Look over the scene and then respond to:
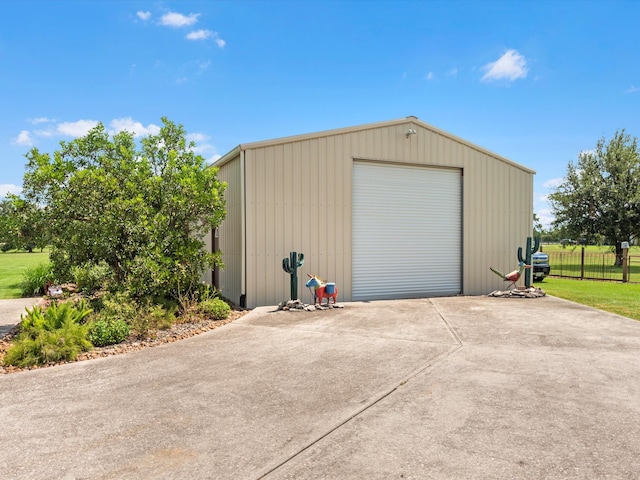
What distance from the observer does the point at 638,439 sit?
9.88ft

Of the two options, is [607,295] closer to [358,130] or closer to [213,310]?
[358,130]

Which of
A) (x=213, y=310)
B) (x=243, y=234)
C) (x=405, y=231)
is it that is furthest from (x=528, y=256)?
(x=213, y=310)

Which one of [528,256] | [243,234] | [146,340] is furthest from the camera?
[528,256]

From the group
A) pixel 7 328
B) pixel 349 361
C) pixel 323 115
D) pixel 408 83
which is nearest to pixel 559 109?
pixel 408 83

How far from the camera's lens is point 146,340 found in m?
6.10

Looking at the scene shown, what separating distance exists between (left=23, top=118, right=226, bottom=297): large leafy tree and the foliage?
1419 millimetres

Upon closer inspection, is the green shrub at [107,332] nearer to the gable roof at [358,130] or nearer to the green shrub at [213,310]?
the green shrub at [213,310]

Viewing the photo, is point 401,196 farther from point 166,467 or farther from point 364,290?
point 166,467

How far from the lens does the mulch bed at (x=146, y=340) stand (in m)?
5.21

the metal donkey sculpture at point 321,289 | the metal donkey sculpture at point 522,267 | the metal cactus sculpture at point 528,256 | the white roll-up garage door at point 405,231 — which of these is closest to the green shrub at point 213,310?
the metal donkey sculpture at point 321,289

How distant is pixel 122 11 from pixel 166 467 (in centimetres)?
879

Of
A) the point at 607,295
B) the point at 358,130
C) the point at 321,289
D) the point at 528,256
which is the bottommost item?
the point at 607,295

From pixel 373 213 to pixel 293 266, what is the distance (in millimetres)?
2876

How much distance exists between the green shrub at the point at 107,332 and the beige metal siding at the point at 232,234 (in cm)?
321
